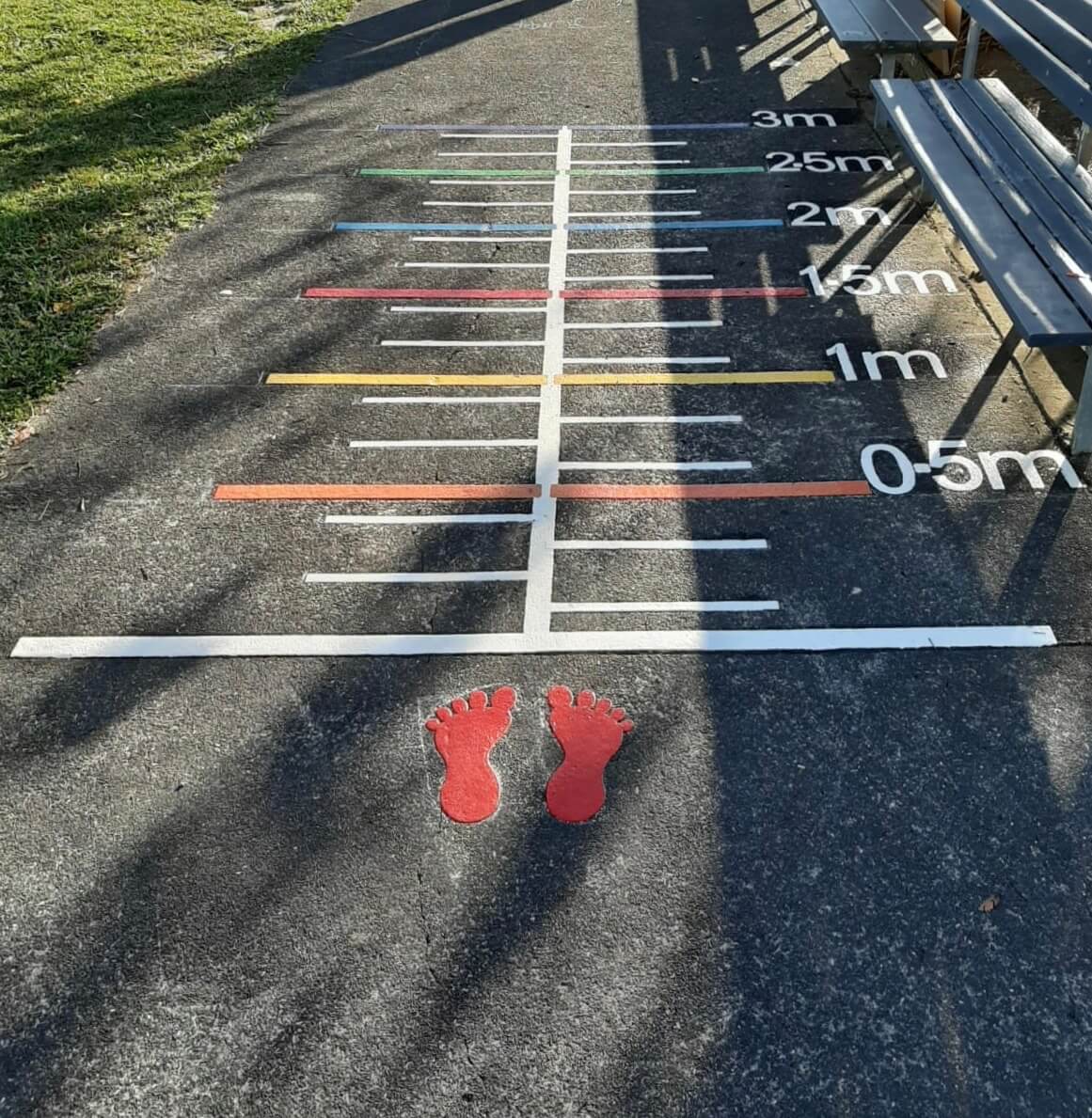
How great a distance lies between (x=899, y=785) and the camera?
349 cm

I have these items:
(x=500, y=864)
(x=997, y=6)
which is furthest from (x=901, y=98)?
(x=500, y=864)

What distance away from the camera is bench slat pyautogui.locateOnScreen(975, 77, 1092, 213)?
5.43 m

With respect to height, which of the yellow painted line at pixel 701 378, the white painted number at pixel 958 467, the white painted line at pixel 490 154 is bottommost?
the white painted number at pixel 958 467

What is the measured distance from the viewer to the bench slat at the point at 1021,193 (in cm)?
473

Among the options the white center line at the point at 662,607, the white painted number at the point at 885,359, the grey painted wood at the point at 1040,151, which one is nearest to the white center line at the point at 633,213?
the grey painted wood at the point at 1040,151

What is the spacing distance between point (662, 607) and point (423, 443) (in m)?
1.60

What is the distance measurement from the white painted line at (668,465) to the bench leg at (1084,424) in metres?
1.48

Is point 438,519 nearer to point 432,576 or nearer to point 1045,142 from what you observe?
point 432,576

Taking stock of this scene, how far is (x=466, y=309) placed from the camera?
6.20 meters

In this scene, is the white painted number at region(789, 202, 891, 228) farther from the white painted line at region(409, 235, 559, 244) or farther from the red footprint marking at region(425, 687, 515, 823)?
the red footprint marking at region(425, 687, 515, 823)

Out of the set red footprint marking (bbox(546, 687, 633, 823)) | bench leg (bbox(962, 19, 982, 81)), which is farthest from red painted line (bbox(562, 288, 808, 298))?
red footprint marking (bbox(546, 687, 633, 823))

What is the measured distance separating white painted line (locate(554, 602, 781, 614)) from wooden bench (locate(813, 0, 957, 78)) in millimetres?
5613

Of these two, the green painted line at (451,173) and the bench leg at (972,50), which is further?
the green painted line at (451,173)

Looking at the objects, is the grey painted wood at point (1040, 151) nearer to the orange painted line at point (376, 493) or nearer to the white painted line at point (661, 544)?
the white painted line at point (661, 544)
